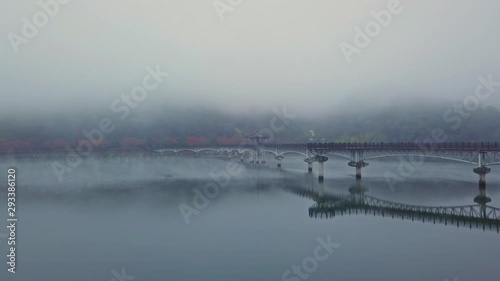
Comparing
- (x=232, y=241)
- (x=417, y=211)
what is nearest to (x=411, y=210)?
(x=417, y=211)

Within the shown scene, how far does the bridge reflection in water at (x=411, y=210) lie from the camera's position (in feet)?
95.6

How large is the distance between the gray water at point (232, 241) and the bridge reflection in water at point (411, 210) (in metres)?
1.01

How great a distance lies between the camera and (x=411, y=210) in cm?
3316

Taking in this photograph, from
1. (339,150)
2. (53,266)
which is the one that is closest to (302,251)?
(53,266)

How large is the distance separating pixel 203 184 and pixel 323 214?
22.8 metres

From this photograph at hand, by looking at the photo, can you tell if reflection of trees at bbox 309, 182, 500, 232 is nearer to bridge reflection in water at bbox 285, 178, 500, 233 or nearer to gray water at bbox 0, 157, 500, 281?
bridge reflection in water at bbox 285, 178, 500, 233

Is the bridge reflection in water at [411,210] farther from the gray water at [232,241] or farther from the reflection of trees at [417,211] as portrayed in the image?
the gray water at [232,241]

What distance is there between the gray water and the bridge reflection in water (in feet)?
3.31

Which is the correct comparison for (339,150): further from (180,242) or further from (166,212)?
(180,242)

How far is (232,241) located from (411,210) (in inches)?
647

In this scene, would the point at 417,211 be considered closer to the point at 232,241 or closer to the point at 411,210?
the point at 411,210

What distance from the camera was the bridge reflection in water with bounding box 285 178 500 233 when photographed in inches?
1147

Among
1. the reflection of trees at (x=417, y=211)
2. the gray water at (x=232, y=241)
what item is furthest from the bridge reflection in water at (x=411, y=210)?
the gray water at (x=232, y=241)

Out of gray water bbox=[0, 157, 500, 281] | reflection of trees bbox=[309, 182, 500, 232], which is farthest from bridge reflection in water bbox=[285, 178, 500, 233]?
gray water bbox=[0, 157, 500, 281]
